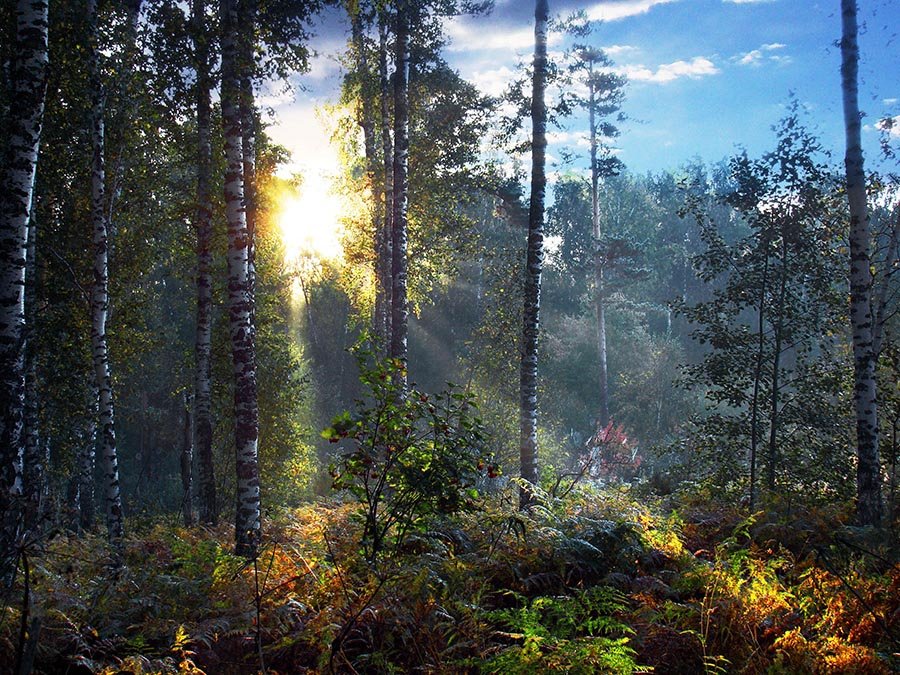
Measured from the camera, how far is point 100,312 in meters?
10.5

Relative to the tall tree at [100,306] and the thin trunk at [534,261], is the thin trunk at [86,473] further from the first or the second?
the thin trunk at [534,261]

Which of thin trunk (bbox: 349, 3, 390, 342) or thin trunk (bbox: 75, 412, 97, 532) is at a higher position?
thin trunk (bbox: 349, 3, 390, 342)

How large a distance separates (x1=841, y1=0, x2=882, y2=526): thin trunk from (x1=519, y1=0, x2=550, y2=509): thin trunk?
5461 millimetres

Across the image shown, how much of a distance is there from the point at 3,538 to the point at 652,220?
220 feet

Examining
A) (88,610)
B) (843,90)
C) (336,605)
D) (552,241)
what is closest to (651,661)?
(336,605)

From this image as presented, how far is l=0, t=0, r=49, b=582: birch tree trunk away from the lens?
595 centimetres

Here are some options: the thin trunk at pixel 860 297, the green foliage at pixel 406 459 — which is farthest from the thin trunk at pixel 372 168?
the green foliage at pixel 406 459

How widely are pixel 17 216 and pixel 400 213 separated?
961cm

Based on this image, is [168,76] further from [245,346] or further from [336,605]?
[336,605]

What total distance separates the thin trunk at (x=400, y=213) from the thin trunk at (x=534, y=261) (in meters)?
3.26

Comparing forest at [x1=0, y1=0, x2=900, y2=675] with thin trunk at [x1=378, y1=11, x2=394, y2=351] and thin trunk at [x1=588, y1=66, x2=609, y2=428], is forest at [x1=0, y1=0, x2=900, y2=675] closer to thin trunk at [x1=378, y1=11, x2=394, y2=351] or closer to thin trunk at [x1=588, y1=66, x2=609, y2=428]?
thin trunk at [x1=378, y1=11, x2=394, y2=351]

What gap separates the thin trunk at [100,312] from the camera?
32.7 ft

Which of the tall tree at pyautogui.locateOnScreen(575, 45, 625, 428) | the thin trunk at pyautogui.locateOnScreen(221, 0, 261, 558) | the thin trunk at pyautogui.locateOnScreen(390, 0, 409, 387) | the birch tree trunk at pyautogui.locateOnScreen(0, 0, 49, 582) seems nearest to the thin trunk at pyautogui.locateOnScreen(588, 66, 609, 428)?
the tall tree at pyautogui.locateOnScreen(575, 45, 625, 428)

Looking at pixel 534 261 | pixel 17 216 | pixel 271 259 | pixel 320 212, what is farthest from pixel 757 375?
pixel 271 259
